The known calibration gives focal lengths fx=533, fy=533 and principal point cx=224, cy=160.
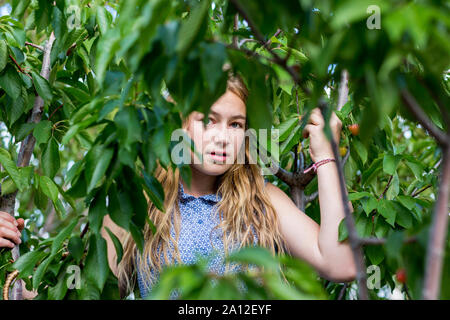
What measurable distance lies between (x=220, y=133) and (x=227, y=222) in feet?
0.95

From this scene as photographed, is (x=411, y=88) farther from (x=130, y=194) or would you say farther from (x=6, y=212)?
(x=6, y=212)

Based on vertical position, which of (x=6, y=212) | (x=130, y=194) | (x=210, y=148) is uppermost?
(x=210, y=148)

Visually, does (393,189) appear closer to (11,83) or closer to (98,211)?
(98,211)

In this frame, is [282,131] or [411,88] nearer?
[411,88]

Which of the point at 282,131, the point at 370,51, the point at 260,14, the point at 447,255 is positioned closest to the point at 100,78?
the point at 260,14

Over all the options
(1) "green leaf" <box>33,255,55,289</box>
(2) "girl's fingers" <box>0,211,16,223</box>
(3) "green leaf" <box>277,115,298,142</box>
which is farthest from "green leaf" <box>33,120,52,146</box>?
(3) "green leaf" <box>277,115,298,142</box>

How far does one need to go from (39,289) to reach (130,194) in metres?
0.42

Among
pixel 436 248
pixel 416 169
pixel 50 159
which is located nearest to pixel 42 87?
pixel 50 159

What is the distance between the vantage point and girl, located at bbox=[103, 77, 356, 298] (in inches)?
56.3

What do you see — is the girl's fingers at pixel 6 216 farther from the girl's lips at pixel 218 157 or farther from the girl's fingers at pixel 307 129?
the girl's fingers at pixel 307 129

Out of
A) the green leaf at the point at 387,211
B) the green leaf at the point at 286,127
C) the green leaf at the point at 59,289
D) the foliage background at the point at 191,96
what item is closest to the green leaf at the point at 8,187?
the foliage background at the point at 191,96

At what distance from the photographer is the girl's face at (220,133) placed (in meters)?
1.43

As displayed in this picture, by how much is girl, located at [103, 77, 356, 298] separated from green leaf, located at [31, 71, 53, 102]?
1.36 ft

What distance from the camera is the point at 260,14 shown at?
79cm
